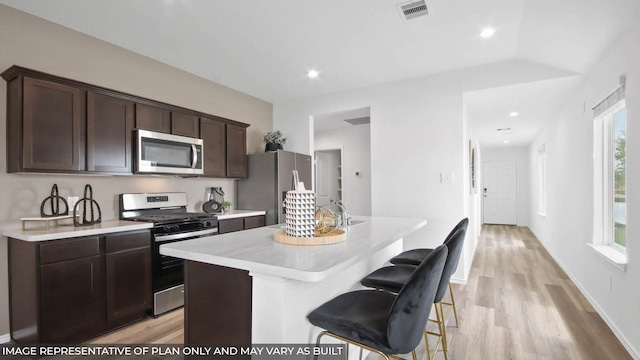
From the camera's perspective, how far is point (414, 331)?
1194mm

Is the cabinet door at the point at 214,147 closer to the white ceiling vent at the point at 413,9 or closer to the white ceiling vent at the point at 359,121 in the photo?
the white ceiling vent at the point at 413,9

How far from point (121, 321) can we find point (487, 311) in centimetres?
313

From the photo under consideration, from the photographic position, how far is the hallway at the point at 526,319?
218cm

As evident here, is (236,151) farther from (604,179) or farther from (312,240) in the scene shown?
(604,179)

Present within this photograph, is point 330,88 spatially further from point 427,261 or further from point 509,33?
point 427,261

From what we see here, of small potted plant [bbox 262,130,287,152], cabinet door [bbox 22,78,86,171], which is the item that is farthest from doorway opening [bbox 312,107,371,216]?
cabinet door [bbox 22,78,86,171]

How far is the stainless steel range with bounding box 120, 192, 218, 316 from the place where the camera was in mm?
2766

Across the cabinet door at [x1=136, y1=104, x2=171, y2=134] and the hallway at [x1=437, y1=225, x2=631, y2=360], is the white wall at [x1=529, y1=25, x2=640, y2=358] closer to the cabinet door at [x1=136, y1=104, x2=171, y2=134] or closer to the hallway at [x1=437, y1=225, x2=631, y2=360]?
the hallway at [x1=437, y1=225, x2=631, y2=360]

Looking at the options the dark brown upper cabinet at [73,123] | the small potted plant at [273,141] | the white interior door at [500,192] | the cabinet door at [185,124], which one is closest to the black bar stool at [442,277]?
the dark brown upper cabinet at [73,123]

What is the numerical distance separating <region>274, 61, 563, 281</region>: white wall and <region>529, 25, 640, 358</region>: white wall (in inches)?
28.6

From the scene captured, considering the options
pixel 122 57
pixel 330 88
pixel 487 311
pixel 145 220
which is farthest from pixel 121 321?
pixel 330 88

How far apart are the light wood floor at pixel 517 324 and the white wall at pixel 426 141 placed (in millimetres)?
510

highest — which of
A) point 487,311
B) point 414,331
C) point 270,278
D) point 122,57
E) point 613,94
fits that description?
point 122,57

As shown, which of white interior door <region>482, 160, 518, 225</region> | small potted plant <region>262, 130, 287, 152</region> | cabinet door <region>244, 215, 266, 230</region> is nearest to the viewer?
cabinet door <region>244, 215, 266, 230</region>
